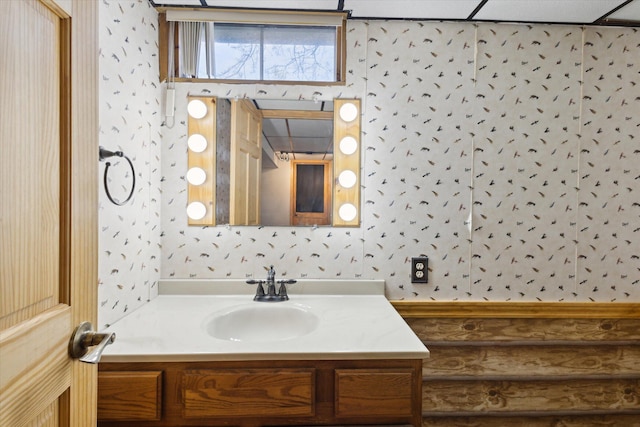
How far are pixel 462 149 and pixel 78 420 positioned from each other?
163cm

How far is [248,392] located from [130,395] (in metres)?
0.34

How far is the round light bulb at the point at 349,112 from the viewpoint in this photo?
164 centimetres

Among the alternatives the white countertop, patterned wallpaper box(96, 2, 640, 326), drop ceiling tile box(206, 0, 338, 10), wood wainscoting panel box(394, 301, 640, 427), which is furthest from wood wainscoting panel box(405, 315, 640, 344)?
drop ceiling tile box(206, 0, 338, 10)

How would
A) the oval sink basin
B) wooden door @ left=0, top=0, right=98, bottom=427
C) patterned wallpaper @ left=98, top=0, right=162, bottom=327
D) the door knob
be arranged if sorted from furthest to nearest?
the oval sink basin < patterned wallpaper @ left=98, top=0, right=162, bottom=327 < the door knob < wooden door @ left=0, top=0, right=98, bottom=427

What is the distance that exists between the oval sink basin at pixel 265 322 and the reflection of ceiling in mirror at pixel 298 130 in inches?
27.6

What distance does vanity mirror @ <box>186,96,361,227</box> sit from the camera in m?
1.64

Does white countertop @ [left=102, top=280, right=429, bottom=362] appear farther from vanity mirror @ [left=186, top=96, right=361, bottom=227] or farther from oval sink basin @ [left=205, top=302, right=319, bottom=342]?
vanity mirror @ [left=186, top=96, right=361, bottom=227]

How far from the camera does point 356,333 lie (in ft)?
3.92

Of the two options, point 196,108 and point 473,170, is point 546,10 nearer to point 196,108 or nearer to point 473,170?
point 473,170

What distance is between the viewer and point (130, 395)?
105 centimetres

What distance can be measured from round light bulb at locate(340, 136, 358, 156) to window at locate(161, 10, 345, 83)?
0.90 feet

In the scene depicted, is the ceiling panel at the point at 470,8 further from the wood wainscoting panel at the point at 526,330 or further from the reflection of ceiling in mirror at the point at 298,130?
the wood wainscoting panel at the point at 526,330

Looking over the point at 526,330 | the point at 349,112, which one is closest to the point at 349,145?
the point at 349,112

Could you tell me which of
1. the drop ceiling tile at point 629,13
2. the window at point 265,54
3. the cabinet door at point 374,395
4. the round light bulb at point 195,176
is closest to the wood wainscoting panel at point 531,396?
the cabinet door at point 374,395
